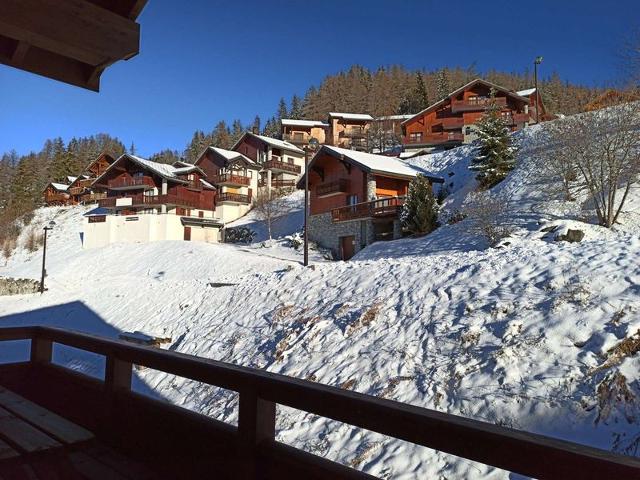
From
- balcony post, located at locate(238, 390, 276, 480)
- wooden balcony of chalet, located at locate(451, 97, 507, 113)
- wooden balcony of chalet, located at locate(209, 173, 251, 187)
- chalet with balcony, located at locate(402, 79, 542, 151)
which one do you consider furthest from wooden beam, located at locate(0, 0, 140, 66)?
wooden balcony of chalet, located at locate(451, 97, 507, 113)

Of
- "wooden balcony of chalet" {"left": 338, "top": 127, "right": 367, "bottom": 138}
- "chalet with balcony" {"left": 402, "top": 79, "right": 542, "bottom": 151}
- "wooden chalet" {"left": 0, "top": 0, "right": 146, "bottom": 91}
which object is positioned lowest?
"wooden chalet" {"left": 0, "top": 0, "right": 146, "bottom": 91}

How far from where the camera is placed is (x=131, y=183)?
4834cm

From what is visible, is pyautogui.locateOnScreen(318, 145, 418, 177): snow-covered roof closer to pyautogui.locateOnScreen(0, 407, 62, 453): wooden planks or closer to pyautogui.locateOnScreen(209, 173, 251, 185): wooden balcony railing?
pyautogui.locateOnScreen(209, 173, 251, 185): wooden balcony railing

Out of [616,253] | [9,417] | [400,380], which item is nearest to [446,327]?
[400,380]

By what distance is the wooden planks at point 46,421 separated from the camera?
3145 mm

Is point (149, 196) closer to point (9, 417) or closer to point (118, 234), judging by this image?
point (118, 234)

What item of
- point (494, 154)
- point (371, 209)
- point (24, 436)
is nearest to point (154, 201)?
point (371, 209)

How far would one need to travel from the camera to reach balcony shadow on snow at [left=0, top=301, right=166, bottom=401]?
1198cm

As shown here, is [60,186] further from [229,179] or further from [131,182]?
[229,179]

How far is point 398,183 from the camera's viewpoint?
106 feet

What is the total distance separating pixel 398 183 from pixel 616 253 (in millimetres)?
24312

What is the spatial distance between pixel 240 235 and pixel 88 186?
3073 centimetres

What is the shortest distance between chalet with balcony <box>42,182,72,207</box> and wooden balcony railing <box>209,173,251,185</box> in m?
26.9

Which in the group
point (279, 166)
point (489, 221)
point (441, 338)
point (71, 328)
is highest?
point (279, 166)
